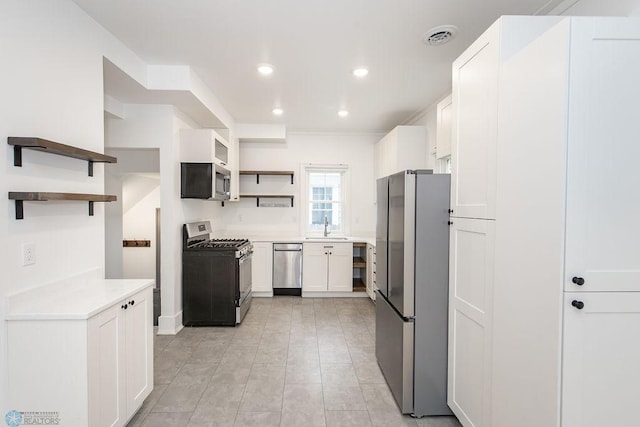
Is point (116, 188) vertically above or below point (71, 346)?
above

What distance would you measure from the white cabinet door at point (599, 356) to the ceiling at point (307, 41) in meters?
1.84

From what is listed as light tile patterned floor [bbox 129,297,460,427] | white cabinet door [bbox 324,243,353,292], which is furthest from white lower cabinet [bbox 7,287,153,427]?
white cabinet door [bbox 324,243,353,292]

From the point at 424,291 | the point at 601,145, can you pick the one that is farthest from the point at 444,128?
the point at 601,145

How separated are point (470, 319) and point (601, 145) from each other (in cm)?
108

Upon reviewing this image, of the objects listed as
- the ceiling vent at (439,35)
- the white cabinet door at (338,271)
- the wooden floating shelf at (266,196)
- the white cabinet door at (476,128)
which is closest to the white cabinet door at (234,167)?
the wooden floating shelf at (266,196)

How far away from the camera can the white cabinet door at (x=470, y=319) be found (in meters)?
1.65

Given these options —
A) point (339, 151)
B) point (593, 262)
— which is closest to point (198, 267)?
point (339, 151)

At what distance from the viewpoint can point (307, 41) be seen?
2512 mm

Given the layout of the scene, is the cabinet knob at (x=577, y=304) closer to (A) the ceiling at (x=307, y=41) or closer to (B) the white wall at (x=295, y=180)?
(A) the ceiling at (x=307, y=41)

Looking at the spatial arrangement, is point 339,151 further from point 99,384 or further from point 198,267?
point 99,384

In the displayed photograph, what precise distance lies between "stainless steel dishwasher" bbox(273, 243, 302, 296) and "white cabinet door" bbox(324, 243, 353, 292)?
0.48m

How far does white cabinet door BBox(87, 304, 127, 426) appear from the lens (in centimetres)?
155

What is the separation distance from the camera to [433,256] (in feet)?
6.82

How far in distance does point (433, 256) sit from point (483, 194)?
0.56 meters
